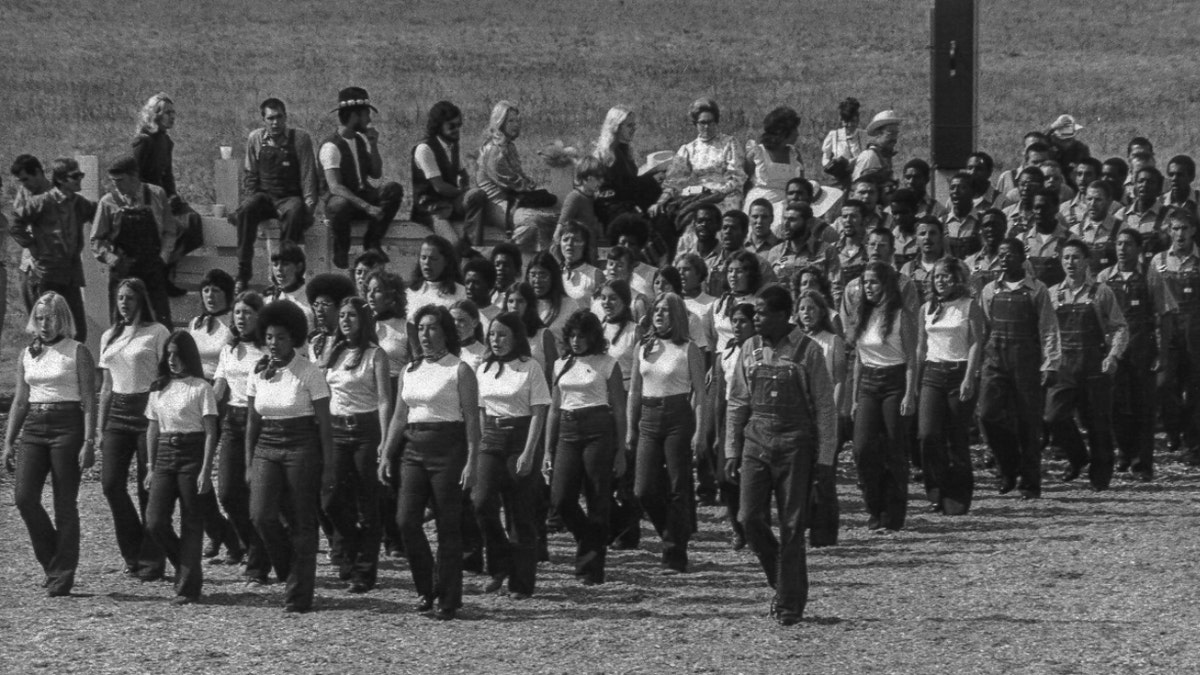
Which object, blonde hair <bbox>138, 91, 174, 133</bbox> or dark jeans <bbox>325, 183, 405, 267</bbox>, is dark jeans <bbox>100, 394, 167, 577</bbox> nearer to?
dark jeans <bbox>325, 183, 405, 267</bbox>

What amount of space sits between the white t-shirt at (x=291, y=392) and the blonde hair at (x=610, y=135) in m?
5.71

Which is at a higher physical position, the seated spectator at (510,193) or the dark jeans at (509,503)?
the seated spectator at (510,193)

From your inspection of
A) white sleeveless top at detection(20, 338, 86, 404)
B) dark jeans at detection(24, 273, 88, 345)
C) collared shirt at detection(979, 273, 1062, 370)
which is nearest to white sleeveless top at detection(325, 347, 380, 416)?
white sleeveless top at detection(20, 338, 86, 404)

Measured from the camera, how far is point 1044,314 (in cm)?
1616

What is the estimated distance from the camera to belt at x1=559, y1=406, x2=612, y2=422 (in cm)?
1350

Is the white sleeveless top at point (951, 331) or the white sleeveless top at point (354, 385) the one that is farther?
the white sleeveless top at point (951, 331)

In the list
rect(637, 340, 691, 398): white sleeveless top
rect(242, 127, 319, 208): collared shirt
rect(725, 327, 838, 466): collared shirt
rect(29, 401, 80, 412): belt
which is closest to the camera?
rect(725, 327, 838, 466): collared shirt

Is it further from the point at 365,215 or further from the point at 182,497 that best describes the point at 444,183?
the point at 182,497

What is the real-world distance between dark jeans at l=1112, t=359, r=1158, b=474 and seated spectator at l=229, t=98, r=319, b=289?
654 cm

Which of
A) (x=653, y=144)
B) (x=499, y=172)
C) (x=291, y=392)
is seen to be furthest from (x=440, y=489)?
(x=653, y=144)

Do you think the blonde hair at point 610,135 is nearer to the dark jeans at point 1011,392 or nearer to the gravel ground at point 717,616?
the dark jeans at point 1011,392

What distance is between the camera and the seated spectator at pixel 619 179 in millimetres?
18312

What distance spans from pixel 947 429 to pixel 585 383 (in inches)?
128

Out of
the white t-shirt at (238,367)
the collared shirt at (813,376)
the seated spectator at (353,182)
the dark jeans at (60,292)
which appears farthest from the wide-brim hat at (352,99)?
the collared shirt at (813,376)
